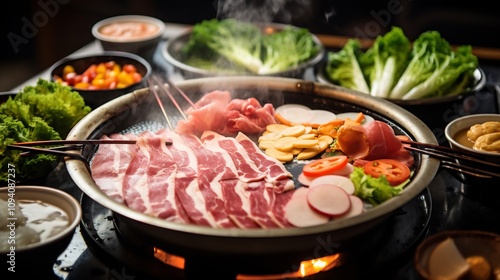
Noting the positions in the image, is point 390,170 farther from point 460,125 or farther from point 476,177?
point 460,125

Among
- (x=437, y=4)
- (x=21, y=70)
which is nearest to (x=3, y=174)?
(x=21, y=70)

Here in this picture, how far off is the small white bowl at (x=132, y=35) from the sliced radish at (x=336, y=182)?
269 centimetres

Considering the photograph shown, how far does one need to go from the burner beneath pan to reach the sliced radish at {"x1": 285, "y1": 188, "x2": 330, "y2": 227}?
0.23m

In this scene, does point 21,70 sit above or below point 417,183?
below

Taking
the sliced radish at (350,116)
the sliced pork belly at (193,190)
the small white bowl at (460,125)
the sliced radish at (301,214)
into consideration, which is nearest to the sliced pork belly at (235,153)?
the sliced pork belly at (193,190)

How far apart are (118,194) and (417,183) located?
1.45 metres

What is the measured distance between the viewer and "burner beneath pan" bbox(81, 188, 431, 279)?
8.16ft

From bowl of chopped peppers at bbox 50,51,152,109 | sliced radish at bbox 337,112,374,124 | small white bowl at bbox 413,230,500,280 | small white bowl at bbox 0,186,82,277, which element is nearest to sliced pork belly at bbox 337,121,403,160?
sliced radish at bbox 337,112,374,124

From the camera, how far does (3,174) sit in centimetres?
296

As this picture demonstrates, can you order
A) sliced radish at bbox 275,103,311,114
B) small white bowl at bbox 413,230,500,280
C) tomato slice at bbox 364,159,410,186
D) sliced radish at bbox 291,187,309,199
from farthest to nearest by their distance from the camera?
sliced radish at bbox 275,103,311,114, tomato slice at bbox 364,159,410,186, sliced radish at bbox 291,187,309,199, small white bowl at bbox 413,230,500,280

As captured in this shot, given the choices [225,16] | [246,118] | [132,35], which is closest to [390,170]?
[246,118]

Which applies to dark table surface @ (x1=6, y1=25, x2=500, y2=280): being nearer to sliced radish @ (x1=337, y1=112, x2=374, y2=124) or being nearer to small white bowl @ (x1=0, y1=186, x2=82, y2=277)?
small white bowl @ (x1=0, y1=186, x2=82, y2=277)

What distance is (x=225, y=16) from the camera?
5516 mm

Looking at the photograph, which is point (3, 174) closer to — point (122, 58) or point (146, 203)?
point (146, 203)
